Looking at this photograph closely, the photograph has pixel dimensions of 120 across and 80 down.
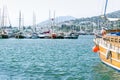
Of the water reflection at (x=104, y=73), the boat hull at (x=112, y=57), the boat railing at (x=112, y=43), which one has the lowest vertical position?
the water reflection at (x=104, y=73)

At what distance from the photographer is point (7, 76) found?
29.7 metres

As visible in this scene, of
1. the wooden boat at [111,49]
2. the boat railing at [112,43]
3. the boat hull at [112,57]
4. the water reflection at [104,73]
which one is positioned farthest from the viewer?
the boat railing at [112,43]

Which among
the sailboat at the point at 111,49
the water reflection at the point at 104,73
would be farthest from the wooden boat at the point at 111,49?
the water reflection at the point at 104,73

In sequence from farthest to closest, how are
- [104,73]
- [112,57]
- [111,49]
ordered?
[112,57], [111,49], [104,73]

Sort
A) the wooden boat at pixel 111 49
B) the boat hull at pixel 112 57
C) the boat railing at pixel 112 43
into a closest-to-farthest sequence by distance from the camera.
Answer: the boat hull at pixel 112 57 < the wooden boat at pixel 111 49 < the boat railing at pixel 112 43

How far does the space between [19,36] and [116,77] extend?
116m

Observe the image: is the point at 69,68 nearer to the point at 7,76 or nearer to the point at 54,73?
the point at 54,73

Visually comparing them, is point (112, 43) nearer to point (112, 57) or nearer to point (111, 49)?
point (111, 49)

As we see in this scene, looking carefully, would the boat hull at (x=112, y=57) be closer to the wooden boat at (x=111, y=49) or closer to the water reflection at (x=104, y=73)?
the wooden boat at (x=111, y=49)

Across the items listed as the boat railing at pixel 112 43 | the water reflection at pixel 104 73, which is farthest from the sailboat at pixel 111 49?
the water reflection at pixel 104 73

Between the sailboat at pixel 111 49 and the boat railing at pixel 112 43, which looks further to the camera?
the boat railing at pixel 112 43

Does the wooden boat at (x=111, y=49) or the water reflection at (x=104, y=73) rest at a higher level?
the wooden boat at (x=111, y=49)

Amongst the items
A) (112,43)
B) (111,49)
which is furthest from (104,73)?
(112,43)

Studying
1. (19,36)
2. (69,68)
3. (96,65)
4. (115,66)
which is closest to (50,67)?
(69,68)
